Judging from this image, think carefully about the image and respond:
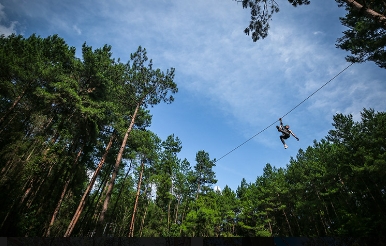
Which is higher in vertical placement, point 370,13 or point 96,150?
point 96,150

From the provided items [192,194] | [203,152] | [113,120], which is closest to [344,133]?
[203,152]

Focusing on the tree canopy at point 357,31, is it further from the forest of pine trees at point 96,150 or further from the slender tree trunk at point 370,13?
the forest of pine trees at point 96,150

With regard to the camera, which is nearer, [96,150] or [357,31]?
[357,31]

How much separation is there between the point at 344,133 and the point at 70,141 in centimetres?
3042

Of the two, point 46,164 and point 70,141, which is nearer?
point 46,164

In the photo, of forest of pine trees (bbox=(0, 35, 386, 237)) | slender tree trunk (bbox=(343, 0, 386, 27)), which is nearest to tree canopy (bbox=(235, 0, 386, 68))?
slender tree trunk (bbox=(343, 0, 386, 27))

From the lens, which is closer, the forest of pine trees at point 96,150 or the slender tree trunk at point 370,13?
the slender tree trunk at point 370,13

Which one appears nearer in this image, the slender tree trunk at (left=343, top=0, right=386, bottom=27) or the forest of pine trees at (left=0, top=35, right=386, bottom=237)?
the slender tree trunk at (left=343, top=0, right=386, bottom=27)

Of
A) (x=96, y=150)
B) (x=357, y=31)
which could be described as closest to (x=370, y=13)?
(x=357, y=31)

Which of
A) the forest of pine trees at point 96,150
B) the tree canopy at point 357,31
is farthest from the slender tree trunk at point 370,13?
the forest of pine trees at point 96,150

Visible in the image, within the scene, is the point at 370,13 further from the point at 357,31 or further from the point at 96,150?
the point at 96,150

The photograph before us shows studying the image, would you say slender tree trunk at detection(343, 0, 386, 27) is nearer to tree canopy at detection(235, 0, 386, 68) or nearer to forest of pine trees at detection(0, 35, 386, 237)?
tree canopy at detection(235, 0, 386, 68)

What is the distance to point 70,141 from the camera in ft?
55.4

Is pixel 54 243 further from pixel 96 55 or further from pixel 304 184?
pixel 304 184
